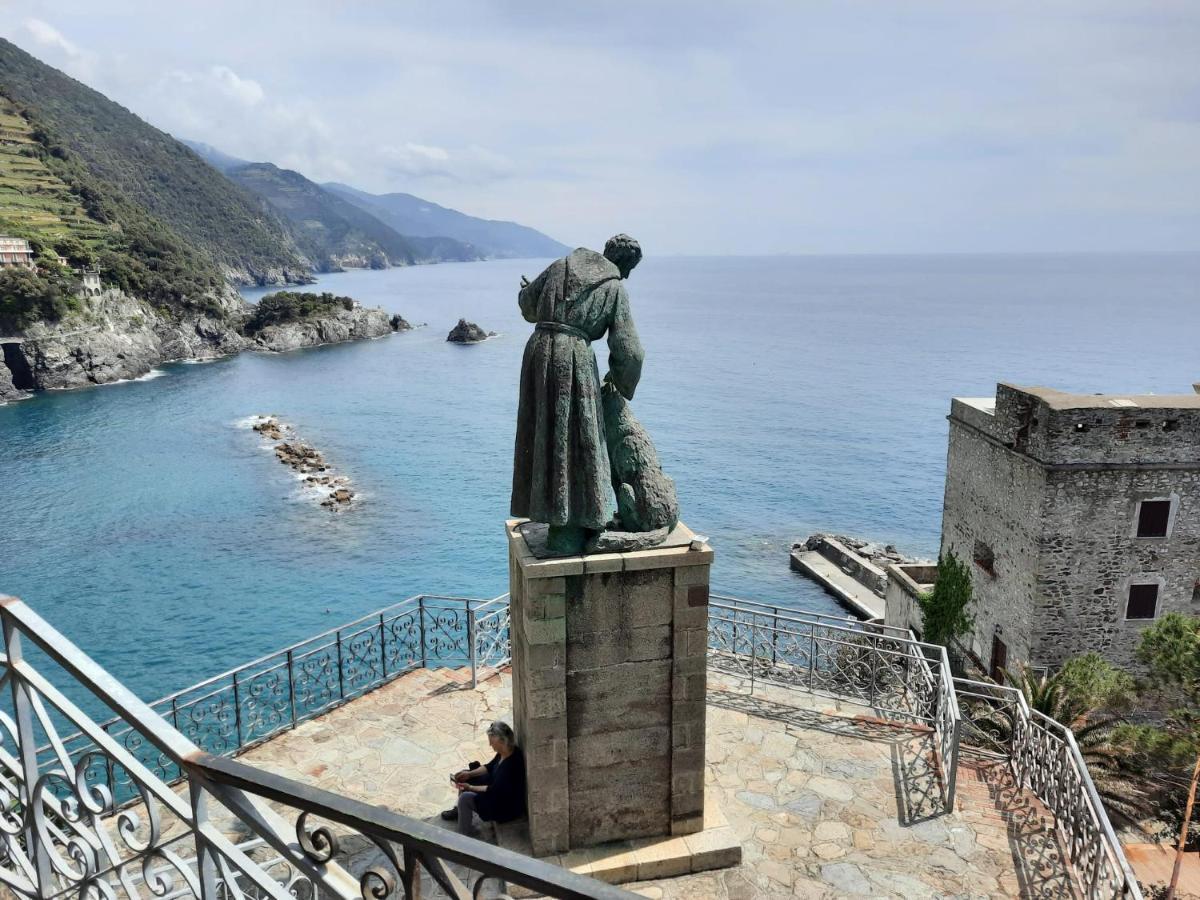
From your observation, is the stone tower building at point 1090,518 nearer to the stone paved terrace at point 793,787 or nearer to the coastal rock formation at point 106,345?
the stone paved terrace at point 793,787

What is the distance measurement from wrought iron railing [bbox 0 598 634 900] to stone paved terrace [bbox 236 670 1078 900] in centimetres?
515

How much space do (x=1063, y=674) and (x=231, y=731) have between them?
18650 mm

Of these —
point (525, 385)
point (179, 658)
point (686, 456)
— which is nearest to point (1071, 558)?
point (525, 385)

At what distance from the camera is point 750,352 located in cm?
9675

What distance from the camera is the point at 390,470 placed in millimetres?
47719

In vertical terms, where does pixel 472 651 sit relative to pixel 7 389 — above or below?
above

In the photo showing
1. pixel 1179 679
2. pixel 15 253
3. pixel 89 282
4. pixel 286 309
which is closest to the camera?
pixel 1179 679

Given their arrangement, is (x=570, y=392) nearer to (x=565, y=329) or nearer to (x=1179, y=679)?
(x=565, y=329)

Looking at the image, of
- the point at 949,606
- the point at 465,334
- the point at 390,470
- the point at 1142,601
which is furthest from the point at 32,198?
the point at 1142,601

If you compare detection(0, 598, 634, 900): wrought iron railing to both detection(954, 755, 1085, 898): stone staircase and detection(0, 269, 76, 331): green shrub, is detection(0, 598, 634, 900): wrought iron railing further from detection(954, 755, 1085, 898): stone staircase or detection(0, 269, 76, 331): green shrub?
detection(0, 269, 76, 331): green shrub

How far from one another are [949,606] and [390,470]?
31432 millimetres

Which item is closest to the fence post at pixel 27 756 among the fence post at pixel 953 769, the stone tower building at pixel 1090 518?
the fence post at pixel 953 769

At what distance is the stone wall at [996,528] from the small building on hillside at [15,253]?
7115 cm

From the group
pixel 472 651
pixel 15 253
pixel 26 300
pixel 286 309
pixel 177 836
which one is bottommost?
pixel 472 651
